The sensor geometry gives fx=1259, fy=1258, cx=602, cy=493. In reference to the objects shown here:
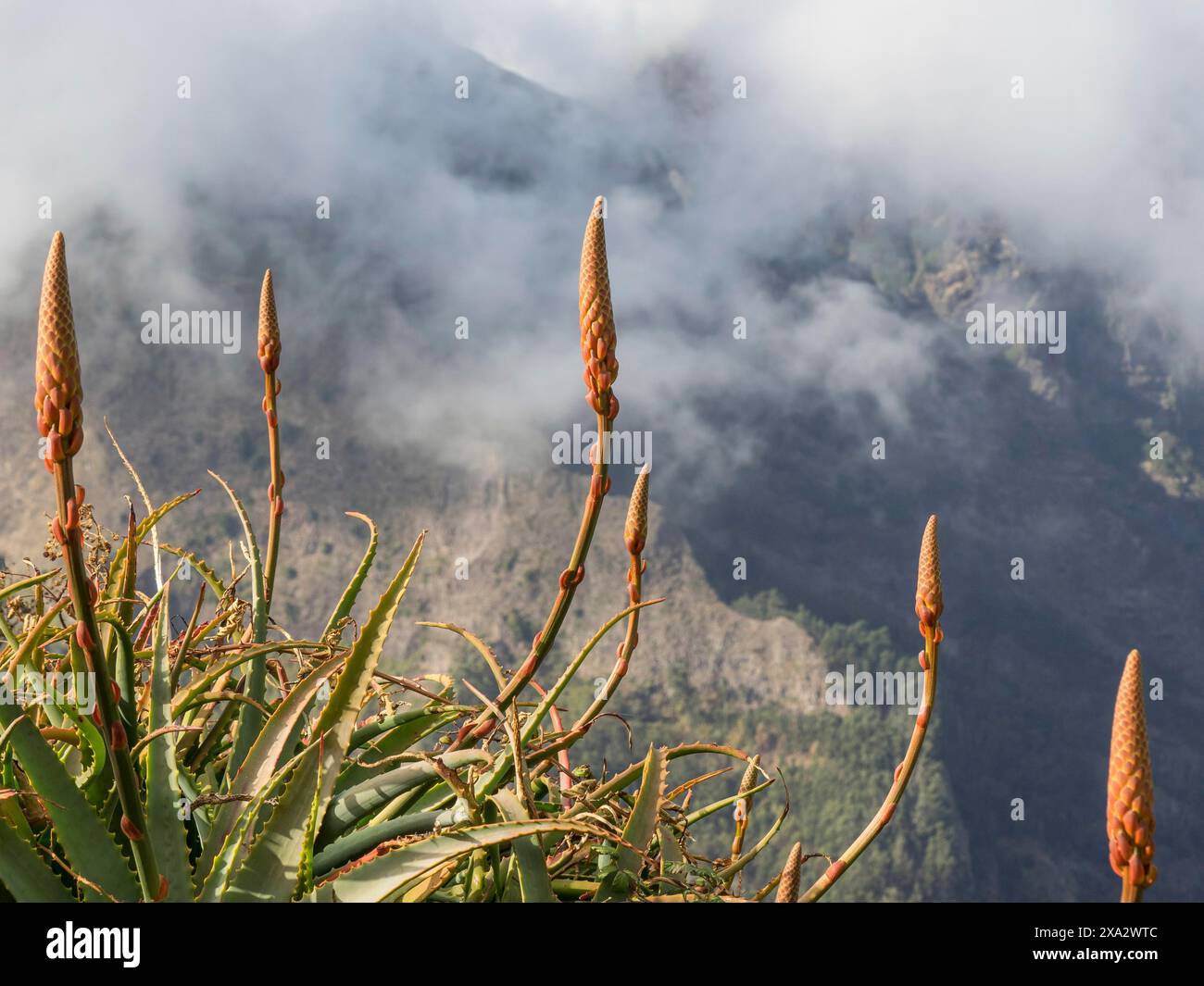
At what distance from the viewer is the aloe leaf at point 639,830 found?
Answer: 1707 millimetres

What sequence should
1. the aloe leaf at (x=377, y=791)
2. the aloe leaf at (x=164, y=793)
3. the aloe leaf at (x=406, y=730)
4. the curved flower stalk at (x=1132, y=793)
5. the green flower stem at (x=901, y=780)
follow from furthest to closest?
the aloe leaf at (x=406, y=730)
the aloe leaf at (x=377, y=791)
the aloe leaf at (x=164, y=793)
the green flower stem at (x=901, y=780)
the curved flower stalk at (x=1132, y=793)

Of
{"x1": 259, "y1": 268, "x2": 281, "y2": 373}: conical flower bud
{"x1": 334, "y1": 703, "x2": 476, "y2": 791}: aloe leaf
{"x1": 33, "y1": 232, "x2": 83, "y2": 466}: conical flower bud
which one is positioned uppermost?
{"x1": 259, "y1": 268, "x2": 281, "y2": 373}: conical flower bud

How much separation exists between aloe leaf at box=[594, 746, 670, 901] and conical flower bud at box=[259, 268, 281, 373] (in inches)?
Answer: 45.3

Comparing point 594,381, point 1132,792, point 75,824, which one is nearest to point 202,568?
point 75,824

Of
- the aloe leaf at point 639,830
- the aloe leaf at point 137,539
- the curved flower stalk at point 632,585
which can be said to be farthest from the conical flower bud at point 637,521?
the aloe leaf at point 137,539

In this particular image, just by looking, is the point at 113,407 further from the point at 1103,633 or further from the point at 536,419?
the point at 1103,633

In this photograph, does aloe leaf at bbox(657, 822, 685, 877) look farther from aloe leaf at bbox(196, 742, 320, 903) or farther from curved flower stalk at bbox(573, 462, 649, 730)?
aloe leaf at bbox(196, 742, 320, 903)

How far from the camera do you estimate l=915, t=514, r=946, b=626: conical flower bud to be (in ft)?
5.28

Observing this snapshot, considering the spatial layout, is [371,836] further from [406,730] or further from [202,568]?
[202,568]

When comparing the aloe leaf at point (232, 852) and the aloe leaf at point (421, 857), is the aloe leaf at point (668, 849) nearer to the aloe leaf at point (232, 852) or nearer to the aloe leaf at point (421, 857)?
the aloe leaf at point (421, 857)

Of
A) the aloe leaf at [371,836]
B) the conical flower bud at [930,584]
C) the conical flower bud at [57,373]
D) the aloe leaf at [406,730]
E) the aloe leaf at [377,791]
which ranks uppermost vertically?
the conical flower bud at [57,373]

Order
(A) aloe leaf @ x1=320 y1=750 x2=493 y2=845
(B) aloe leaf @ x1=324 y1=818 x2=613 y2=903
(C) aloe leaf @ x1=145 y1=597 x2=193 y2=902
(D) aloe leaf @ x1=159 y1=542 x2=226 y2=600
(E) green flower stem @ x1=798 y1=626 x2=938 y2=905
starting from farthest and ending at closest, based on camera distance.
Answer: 1. (D) aloe leaf @ x1=159 y1=542 x2=226 y2=600
2. (A) aloe leaf @ x1=320 y1=750 x2=493 y2=845
3. (C) aloe leaf @ x1=145 y1=597 x2=193 y2=902
4. (E) green flower stem @ x1=798 y1=626 x2=938 y2=905
5. (B) aloe leaf @ x1=324 y1=818 x2=613 y2=903

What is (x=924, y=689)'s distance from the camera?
5.14ft

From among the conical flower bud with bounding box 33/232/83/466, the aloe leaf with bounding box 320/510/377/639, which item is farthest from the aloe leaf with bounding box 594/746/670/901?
the conical flower bud with bounding box 33/232/83/466
